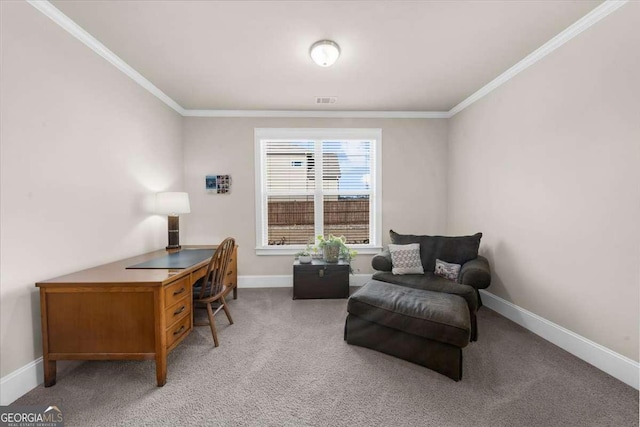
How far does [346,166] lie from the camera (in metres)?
4.02

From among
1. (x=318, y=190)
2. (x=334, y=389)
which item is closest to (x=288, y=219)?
(x=318, y=190)

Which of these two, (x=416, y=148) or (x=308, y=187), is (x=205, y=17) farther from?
(x=416, y=148)

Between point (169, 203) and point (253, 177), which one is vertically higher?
point (253, 177)

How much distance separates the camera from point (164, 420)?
59.5 inches

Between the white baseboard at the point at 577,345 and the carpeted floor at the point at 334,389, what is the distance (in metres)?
0.06

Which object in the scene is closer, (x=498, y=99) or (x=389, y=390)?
(x=389, y=390)

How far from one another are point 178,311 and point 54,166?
1385 millimetres

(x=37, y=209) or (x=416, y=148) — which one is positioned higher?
(x=416, y=148)

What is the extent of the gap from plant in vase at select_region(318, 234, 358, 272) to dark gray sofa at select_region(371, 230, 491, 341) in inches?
24.2

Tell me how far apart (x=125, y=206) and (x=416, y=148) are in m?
3.78

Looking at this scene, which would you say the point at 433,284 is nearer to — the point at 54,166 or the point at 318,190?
the point at 318,190

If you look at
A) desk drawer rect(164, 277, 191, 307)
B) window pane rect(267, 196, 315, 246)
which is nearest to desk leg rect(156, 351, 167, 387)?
desk drawer rect(164, 277, 191, 307)

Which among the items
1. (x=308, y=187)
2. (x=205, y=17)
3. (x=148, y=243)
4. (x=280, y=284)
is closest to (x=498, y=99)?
(x=308, y=187)

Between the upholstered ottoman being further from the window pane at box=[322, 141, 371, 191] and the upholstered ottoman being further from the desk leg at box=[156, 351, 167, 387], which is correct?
the window pane at box=[322, 141, 371, 191]
